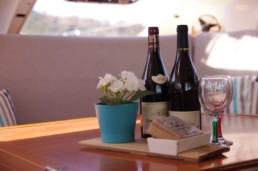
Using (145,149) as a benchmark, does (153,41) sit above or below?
above

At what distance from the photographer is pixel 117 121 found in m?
1.14

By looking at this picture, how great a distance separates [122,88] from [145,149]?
170mm

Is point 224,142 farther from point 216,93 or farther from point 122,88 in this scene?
point 122,88

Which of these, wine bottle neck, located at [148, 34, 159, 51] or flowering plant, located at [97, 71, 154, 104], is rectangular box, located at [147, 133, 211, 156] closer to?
flowering plant, located at [97, 71, 154, 104]

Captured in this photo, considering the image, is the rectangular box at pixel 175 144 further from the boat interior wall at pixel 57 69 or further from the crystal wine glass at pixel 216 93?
the boat interior wall at pixel 57 69

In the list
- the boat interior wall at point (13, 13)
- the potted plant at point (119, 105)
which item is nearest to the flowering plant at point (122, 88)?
the potted plant at point (119, 105)

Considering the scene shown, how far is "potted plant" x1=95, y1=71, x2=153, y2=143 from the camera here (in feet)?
3.66

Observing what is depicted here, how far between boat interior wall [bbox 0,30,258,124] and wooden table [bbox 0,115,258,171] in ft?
3.53

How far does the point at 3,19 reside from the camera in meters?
3.07

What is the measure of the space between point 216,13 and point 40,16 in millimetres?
1618

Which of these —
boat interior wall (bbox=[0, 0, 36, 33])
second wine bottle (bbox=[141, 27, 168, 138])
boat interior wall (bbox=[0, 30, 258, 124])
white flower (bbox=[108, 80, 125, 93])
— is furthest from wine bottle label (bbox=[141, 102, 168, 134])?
boat interior wall (bbox=[0, 0, 36, 33])

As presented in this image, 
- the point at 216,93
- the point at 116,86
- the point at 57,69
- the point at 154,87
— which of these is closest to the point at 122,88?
the point at 116,86

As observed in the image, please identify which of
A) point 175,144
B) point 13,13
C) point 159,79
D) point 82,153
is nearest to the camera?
point 175,144

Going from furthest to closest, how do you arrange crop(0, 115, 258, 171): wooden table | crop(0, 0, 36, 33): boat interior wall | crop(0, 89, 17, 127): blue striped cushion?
crop(0, 0, 36, 33): boat interior wall → crop(0, 89, 17, 127): blue striped cushion → crop(0, 115, 258, 171): wooden table
